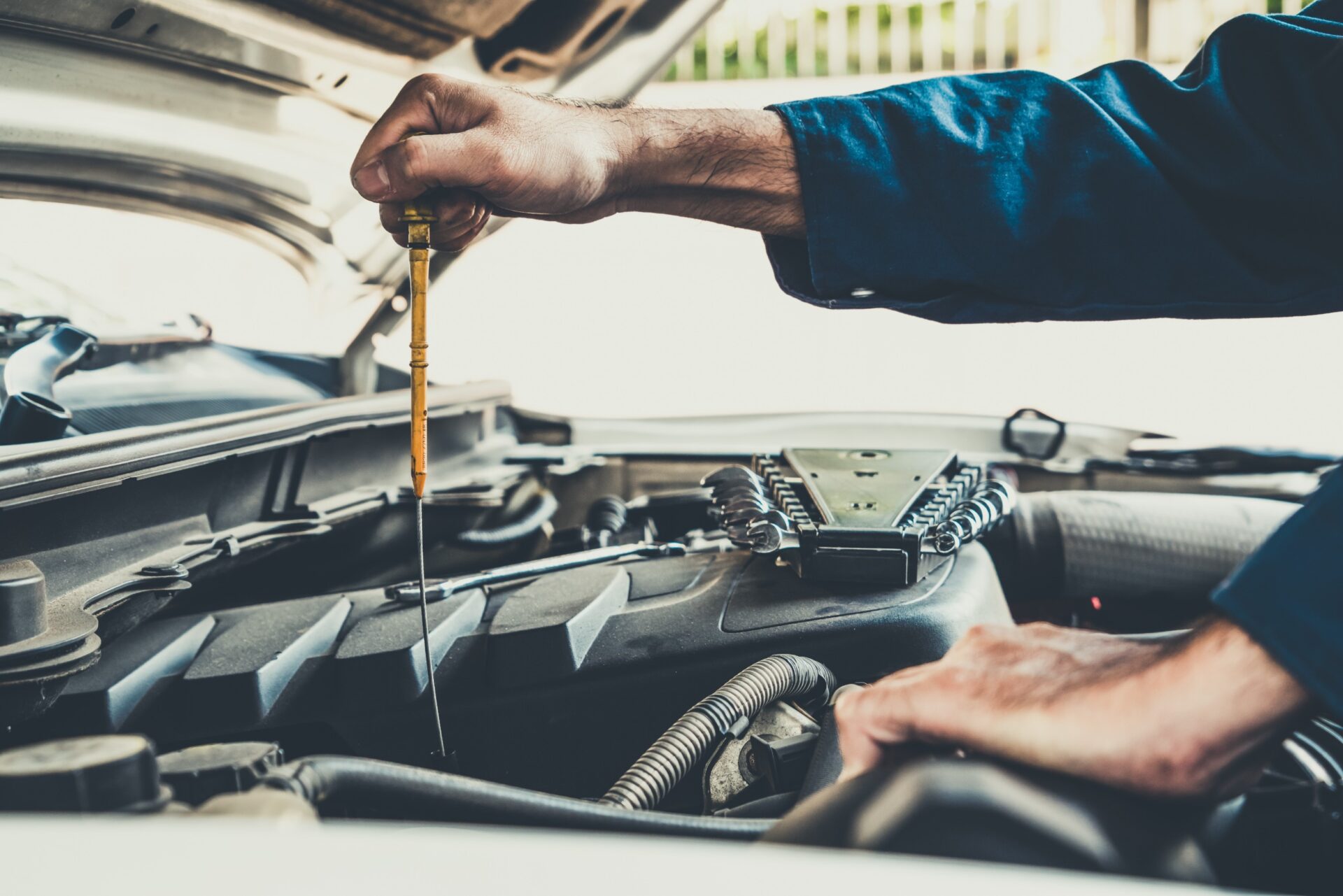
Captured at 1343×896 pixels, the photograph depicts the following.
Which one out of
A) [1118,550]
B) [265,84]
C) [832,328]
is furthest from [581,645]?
[832,328]

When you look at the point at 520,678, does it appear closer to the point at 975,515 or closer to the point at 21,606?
the point at 21,606

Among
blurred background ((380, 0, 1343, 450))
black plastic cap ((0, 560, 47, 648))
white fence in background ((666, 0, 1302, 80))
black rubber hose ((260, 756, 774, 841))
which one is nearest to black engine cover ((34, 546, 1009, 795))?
black plastic cap ((0, 560, 47, 648))

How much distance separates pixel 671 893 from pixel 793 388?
511 centimetres

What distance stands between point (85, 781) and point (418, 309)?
0.48 meters

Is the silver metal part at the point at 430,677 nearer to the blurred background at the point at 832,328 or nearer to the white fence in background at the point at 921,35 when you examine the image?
the blurred background at the point at 832,328

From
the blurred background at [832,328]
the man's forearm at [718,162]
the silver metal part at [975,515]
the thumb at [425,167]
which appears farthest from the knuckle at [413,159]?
the blurred background at [832,328]

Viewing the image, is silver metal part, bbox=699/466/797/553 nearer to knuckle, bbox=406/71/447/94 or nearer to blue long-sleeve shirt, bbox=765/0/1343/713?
blue long-sleeve shirt, bbox=765/0/1343/713

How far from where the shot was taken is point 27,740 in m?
0.90

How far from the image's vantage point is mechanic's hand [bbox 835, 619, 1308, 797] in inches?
21.6

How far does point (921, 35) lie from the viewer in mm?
Result: 9266

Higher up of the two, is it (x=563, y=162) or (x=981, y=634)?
(x=563, y=162)

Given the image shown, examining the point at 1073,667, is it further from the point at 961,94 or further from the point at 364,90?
the point at 364,90

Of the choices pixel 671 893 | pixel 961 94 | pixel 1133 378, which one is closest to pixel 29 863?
pixel 671 893

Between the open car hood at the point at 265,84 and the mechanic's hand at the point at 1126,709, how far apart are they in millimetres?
946
